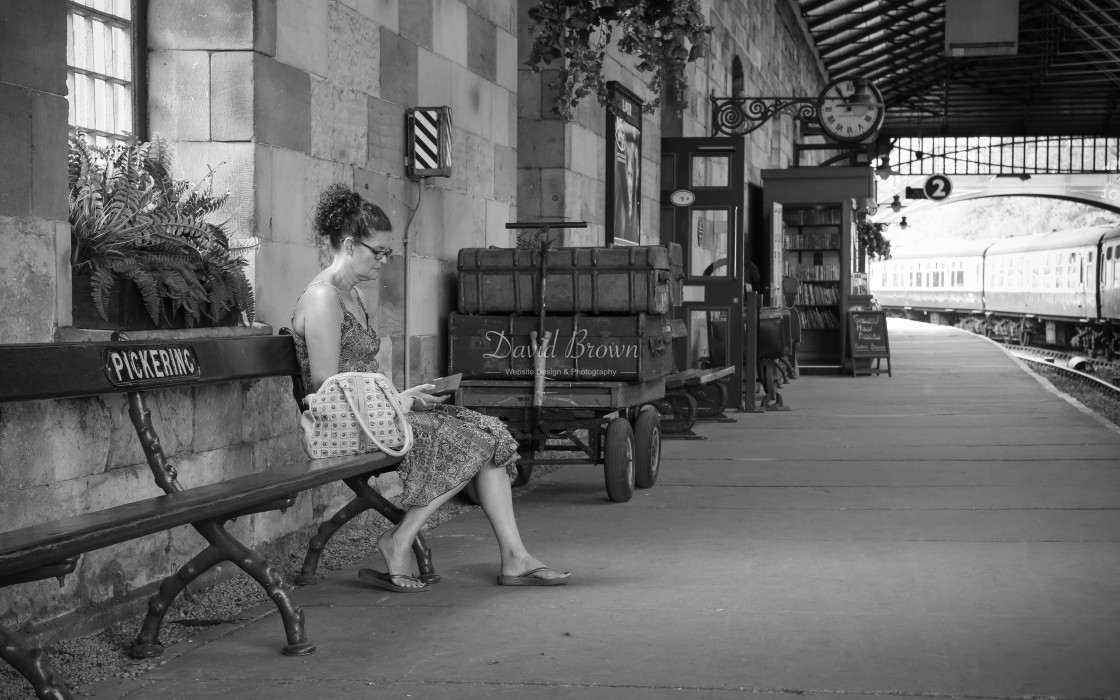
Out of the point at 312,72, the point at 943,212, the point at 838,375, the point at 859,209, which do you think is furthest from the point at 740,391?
the point at 943,212

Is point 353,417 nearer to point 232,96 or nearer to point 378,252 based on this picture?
point 378,252

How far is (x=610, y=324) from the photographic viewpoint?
698 cm

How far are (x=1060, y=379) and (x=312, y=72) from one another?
1648cm

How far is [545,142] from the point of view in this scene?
9.91 metres

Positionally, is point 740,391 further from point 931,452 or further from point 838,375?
point 838,375

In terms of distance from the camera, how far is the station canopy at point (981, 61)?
18877mm

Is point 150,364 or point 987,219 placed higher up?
point 987,219

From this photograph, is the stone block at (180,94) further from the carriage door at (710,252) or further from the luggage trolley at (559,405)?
the carriage door at (710,252)

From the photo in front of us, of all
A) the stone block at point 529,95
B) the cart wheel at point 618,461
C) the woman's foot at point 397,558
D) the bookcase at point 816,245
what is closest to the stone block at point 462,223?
the cart wheel at point 618,461

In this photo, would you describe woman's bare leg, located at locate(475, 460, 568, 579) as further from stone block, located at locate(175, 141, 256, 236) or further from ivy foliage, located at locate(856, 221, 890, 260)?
ivy foliage, located at locate(856, 221, 890, 260)

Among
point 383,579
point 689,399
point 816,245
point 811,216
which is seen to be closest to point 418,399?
point 383,579

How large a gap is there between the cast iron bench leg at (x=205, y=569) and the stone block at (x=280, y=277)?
144 centimetres

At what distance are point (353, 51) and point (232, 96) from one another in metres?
1.02

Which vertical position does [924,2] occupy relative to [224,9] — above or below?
above
